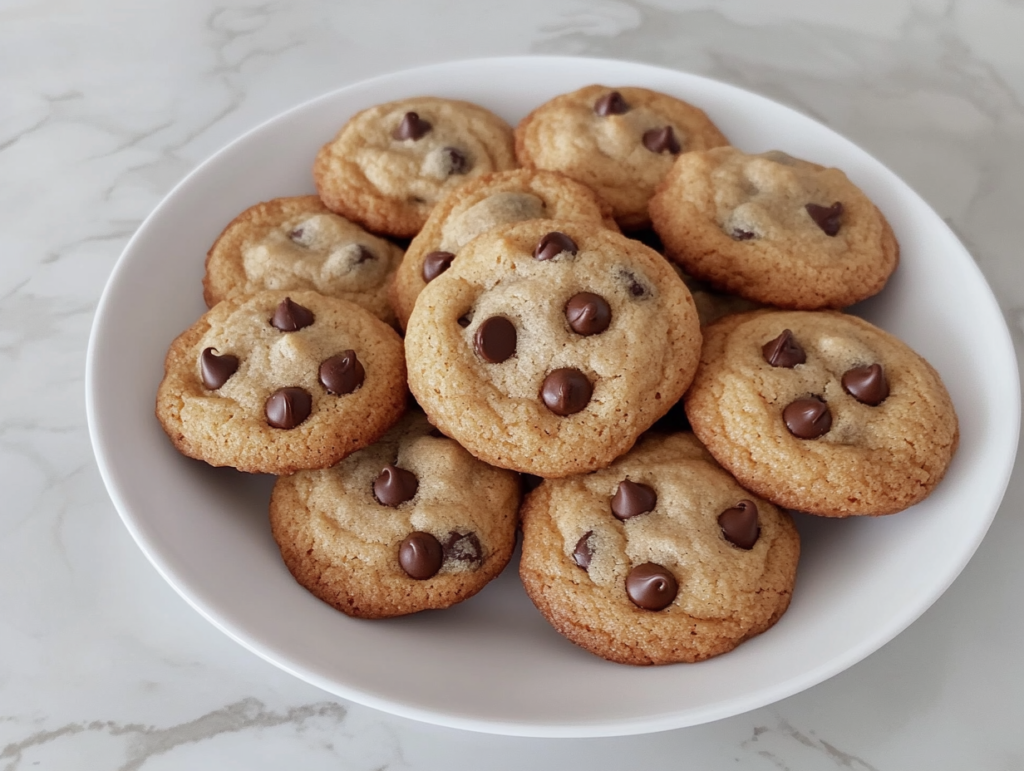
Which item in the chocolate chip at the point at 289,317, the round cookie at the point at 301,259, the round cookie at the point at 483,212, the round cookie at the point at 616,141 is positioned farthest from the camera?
the round cookie at the point at 616,141

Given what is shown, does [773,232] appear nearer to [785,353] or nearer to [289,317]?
[785,353]

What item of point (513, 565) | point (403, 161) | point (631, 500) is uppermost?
point (403, 161)

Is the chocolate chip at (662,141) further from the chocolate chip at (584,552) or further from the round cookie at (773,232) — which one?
the chocolate chip at (584,552)

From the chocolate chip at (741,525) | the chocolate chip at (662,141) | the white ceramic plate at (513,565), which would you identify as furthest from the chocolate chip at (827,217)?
the chocolate chip at (741,525)

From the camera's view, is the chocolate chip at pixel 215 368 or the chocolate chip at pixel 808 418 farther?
the chocolate chip at pixel 215 368

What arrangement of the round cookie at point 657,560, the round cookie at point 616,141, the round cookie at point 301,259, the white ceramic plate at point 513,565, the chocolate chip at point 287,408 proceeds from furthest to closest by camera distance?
the round cookie at point 616,141 < the round cookie at point 301,259 < the chocolate chip at point 287,408 < the round cookie at point 657,560 < the white ceramic plate at point 513,565

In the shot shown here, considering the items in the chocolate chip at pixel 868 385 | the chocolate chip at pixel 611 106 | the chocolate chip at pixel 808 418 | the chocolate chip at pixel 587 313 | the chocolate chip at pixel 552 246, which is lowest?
the chocolate chip at pixel 808 418

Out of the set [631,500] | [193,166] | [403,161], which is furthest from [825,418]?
[193,166]

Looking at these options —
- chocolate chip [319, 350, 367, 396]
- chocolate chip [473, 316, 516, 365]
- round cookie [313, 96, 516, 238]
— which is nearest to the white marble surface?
chocolate chip [319, 350, 367, 396]
